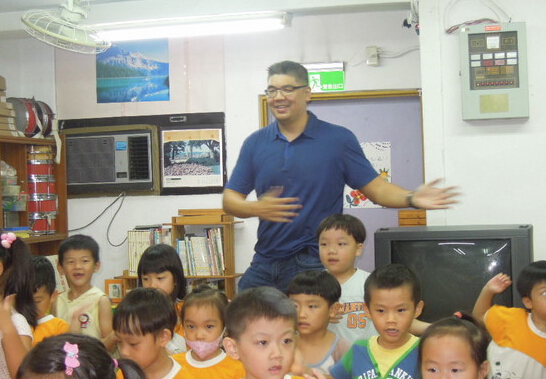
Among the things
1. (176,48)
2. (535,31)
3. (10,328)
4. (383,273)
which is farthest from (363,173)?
(176,48)

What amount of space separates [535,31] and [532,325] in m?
1.85

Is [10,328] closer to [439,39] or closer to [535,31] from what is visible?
[439,39]

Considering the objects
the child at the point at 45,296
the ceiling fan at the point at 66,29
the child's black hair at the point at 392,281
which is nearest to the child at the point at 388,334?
the child's black hair at the point at 392,281

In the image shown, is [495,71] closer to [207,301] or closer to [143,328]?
[207,301]

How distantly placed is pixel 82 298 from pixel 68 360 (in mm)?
2133

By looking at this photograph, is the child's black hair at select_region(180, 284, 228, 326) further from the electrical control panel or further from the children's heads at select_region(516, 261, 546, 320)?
the electrical control panel

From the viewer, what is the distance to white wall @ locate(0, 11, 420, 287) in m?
5.70

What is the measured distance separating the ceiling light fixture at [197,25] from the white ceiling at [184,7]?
94 millimetres

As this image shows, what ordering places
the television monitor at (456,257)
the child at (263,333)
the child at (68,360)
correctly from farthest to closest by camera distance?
the television monitor at (456,257)
the child at (263,333)
the child at (68,360)

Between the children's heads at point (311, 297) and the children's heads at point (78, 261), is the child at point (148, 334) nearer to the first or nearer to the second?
the children's heads at point (311, 297)

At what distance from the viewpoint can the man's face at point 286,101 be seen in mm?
2889

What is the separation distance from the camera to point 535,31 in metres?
4.07

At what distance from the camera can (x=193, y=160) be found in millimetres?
5965

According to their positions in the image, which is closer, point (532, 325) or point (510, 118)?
point (532, 325)
